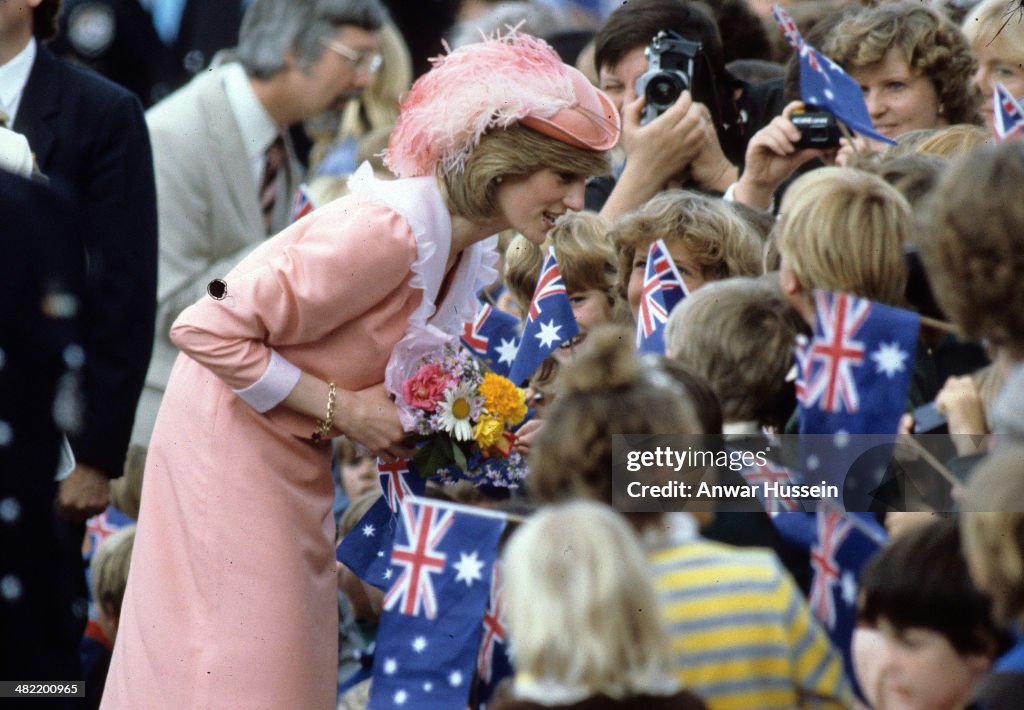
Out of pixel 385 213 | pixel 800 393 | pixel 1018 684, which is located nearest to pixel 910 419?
pixel 800 393

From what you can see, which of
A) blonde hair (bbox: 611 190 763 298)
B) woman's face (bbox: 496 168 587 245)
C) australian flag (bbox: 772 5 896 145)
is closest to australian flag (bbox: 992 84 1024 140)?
australian flag (bbox: 772 5 896 145)

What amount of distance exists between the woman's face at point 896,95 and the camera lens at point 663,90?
581mm

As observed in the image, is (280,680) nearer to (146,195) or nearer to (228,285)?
(228,285)

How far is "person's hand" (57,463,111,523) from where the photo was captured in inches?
→ 187

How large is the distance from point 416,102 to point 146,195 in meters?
1.23

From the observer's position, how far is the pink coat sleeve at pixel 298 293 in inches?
153

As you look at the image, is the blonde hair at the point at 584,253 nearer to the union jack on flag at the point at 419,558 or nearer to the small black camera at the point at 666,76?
the small black camera at the point at 666,76

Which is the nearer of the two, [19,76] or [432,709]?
[432,709]

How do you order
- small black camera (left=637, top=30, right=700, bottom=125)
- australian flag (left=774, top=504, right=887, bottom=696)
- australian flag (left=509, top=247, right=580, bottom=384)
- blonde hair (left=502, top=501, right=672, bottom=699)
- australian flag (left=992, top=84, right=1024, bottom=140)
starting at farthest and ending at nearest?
1. small black camera (left=637, top=30, right=700, bottom=125)
2. australian flag (left=509, top=247, right=580, bottom=384)
3. australian flag (left=992, top=84, right=1024, bottom=140)
4. australian flag (left=774, top=504, right=887, bottom=696)
5. blonde hair (left=502, top=501, right=672, bottom=699)

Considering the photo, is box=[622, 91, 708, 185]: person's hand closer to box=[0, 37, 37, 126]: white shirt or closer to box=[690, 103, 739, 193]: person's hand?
box=[690, 103, 739, 193]: person's hand

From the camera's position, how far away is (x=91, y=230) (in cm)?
490

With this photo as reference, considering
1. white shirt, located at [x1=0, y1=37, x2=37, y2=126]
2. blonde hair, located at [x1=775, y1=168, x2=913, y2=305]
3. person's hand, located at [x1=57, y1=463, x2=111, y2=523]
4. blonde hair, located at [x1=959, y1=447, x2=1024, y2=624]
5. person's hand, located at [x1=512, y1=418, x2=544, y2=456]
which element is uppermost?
blonde hair, located at [x1=959, y1=447, x2=1024, y2=624]

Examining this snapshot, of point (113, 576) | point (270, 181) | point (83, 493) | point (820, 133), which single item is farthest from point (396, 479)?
point (270, 181)

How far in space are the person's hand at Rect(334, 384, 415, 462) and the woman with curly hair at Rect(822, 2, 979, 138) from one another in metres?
1.69
